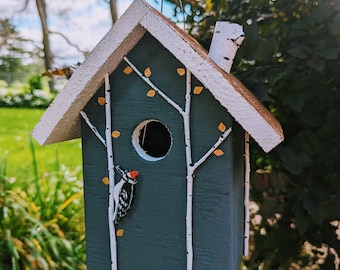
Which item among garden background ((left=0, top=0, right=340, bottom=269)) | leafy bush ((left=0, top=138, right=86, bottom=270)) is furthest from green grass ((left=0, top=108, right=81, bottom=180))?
garden background ((left=0, top=0, right=340, bottom=269))

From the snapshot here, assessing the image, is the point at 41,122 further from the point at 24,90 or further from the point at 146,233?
the point at 24,90

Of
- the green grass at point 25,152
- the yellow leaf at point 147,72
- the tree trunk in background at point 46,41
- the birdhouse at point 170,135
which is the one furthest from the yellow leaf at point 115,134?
the green grass at point 25,152

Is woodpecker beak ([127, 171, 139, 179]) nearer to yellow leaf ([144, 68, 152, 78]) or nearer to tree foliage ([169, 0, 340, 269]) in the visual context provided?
yellow leaf ([144, 68, 152, 78])

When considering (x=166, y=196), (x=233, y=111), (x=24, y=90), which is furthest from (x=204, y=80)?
(x=24, y=90)

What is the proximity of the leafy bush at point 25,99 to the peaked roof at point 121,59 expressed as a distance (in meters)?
3.56

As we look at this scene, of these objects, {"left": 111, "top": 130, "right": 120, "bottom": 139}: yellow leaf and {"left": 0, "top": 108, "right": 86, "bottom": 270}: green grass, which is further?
{"left": 0, "top": 108, "right": 86, "bottom": 270}: green grass

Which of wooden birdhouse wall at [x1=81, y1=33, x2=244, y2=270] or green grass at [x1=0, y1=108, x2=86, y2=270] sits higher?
green grass at [x1=0, y1=108, x2=86, y2=270]

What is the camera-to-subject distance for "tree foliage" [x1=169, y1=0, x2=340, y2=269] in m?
0.86

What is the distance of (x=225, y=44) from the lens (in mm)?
685

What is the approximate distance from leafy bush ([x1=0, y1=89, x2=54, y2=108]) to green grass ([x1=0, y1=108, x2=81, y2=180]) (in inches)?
37.0

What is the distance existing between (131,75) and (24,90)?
3913 mm

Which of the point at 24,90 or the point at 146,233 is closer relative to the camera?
the point at 146,233

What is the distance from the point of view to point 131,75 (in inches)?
26.9

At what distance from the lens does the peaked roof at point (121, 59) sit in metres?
0.60
